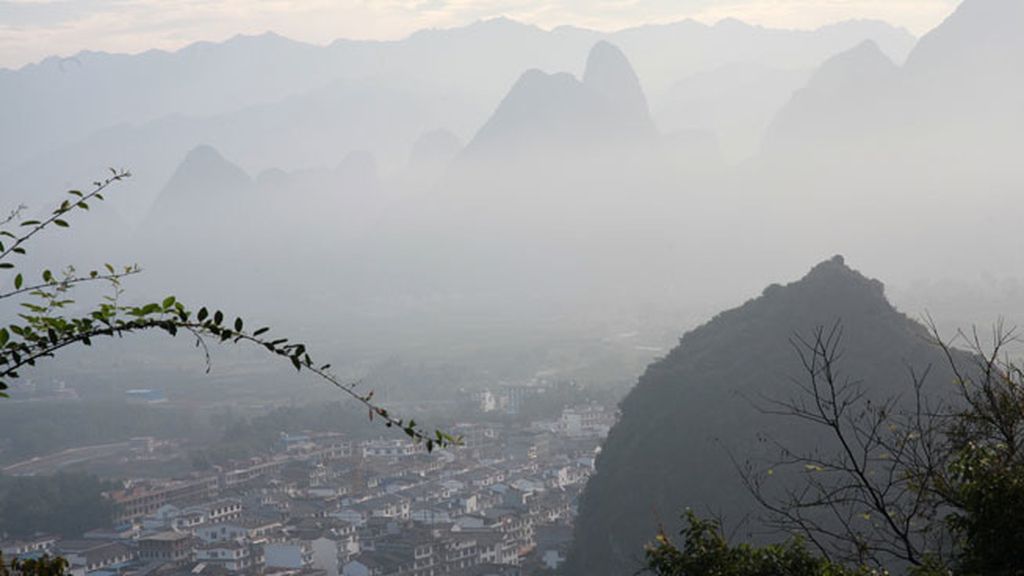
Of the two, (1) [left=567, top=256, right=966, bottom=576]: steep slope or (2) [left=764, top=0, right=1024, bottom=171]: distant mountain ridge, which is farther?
(2) [left=764, top=0, right=1024, bottom=171]: distant mountain ridge

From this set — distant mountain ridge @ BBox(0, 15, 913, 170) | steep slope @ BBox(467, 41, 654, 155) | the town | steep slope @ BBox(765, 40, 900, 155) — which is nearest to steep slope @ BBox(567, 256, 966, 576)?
the town

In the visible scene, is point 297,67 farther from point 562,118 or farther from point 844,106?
point 844,106

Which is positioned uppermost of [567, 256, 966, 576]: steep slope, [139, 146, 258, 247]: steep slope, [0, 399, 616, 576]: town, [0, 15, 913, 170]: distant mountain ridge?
[0, 15, 913, 170]: distant mountain ridge

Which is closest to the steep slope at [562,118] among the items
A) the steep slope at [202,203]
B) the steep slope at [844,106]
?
the steep slope at [844,106]

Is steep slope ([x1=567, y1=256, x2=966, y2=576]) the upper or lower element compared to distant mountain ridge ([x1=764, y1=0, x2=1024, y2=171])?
lower

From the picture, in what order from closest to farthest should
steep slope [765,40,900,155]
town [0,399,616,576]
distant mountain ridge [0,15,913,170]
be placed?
1. town [0,399,616,576]
2. steep slope [765,40,900,155]
3. distant mountain ridge [0,15,913,170]

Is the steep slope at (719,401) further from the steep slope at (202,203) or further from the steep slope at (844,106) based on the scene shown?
the steep slope at (202,203)

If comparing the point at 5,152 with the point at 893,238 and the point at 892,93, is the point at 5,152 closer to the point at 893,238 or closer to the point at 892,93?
the point at 892,93

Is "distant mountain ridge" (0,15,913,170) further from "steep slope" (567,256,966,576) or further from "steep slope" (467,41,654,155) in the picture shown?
"steep slope" (567,256,966,576)

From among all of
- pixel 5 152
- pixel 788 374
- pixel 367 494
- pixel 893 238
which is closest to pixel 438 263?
pixel 893 238
